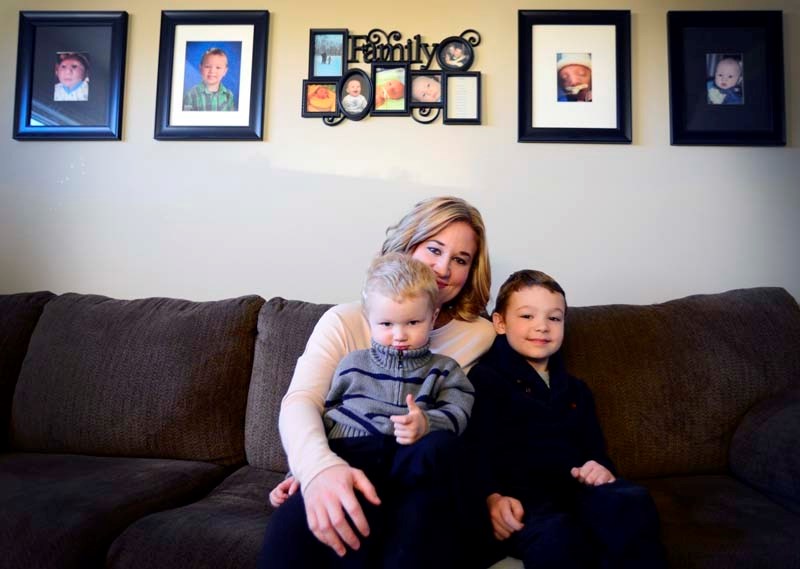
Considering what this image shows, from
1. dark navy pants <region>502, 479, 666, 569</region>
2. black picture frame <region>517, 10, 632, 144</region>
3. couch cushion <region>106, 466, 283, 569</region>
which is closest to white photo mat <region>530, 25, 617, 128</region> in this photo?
black picture frame <region>517, 10, 632, 144</region>

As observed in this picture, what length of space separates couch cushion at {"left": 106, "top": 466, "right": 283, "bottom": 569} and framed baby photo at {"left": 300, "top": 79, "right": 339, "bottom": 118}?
1434mm

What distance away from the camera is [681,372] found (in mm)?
1489

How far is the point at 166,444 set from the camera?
153 cm

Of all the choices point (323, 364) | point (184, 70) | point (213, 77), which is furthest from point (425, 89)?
point (323, 364)

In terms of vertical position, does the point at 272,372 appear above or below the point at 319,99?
below

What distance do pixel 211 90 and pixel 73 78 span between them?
58 centimetres

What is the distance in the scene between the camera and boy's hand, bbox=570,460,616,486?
1.10 meters

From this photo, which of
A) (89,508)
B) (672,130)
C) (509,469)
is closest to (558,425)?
(509,469)

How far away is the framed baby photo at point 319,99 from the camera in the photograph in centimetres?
202

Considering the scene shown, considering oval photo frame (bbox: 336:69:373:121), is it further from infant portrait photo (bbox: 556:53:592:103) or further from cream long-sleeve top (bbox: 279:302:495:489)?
cream long-sleeve top (bbox: 279:302:495:489)

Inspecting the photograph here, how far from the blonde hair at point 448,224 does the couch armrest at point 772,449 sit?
2.50 feet

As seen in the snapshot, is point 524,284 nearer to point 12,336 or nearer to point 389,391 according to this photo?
point 389,391

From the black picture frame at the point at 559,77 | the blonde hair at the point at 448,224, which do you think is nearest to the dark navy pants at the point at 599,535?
the blonde hair at the point at 448,224

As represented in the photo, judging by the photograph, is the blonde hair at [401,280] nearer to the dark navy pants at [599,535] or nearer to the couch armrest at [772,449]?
the dark navy pants at [599,535]
